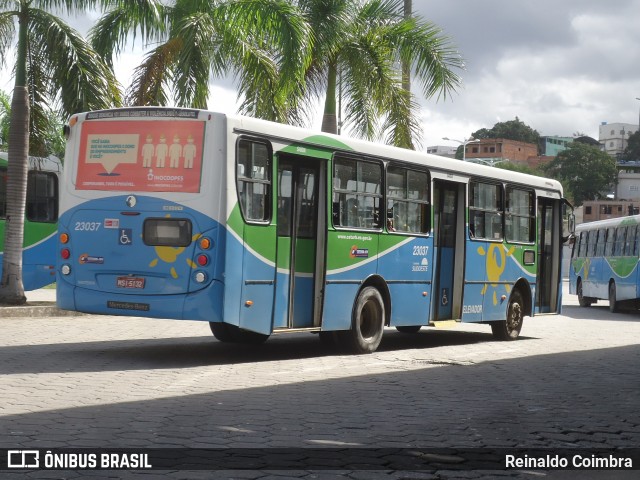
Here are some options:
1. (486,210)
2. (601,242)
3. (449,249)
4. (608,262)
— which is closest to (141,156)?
(449,249)

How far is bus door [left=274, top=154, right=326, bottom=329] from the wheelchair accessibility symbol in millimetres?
1799

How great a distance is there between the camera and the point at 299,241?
14.4 metres

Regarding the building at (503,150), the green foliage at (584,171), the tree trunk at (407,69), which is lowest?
the tree trunk at (407,69)

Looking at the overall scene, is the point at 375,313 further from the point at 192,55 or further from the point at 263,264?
the point at 192,55

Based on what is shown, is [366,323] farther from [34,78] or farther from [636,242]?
[636,242]

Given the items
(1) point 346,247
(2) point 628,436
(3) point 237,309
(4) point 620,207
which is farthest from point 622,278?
(4) point 620,207

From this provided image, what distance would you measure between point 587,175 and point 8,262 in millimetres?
113985

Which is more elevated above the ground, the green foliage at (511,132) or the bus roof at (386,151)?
the green foliage at (511,132)

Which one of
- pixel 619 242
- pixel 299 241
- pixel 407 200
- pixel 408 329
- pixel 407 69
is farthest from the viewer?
pixel 619 242

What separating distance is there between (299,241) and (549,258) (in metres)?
8.29

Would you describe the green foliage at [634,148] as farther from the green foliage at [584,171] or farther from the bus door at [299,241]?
the bus door at [299,241]

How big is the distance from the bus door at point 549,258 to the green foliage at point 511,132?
148 meters

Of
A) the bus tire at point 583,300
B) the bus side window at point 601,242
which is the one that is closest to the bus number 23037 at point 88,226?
the bus side window at point 601,242

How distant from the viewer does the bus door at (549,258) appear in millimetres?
21047
